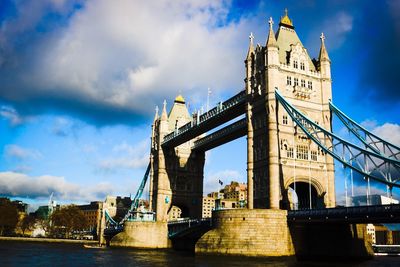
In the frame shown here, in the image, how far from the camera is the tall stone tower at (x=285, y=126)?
53531 mm

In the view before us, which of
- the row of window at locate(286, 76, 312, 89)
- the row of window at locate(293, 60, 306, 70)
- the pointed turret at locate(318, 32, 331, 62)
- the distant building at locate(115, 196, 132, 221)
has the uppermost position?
the pointed turret at locate(318, 32, 331, 62)

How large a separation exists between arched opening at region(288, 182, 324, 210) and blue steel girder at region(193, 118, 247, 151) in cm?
1190

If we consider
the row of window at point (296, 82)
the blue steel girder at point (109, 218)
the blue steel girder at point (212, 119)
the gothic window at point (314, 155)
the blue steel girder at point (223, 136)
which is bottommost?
the blue steel girder at point (109, 218)

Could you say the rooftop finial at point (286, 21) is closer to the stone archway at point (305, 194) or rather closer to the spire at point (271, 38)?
the spire at point (271, 38)

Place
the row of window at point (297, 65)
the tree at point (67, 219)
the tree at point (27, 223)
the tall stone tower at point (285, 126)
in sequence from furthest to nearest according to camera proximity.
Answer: the tree at point (27, 223) < the tree at point (67, 219) < the row of window at point (297, 65) < the tall stone tower at point (285, 126)

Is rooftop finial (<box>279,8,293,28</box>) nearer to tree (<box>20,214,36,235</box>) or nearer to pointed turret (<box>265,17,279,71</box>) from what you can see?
pointed turret (<box>265,17,279,71</box>)

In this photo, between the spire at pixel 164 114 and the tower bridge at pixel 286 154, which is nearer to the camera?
the tower bridge at pixel 286 154

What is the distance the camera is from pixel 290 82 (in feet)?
185

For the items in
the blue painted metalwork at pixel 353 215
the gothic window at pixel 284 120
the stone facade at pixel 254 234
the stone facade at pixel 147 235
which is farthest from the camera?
the stone facade at pixel 147 235

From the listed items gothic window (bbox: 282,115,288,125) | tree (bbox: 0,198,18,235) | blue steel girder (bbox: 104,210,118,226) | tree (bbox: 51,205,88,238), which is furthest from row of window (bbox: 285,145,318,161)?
tree (bbox: 51,205,88,238)

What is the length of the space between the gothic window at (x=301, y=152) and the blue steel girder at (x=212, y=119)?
33.3 feet

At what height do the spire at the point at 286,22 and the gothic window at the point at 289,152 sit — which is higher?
the spire at the point at 286,22

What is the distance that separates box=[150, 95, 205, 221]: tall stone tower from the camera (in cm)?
8700

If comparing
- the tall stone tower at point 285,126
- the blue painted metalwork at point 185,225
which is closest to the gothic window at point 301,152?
the tall stone tower at point 285,126
